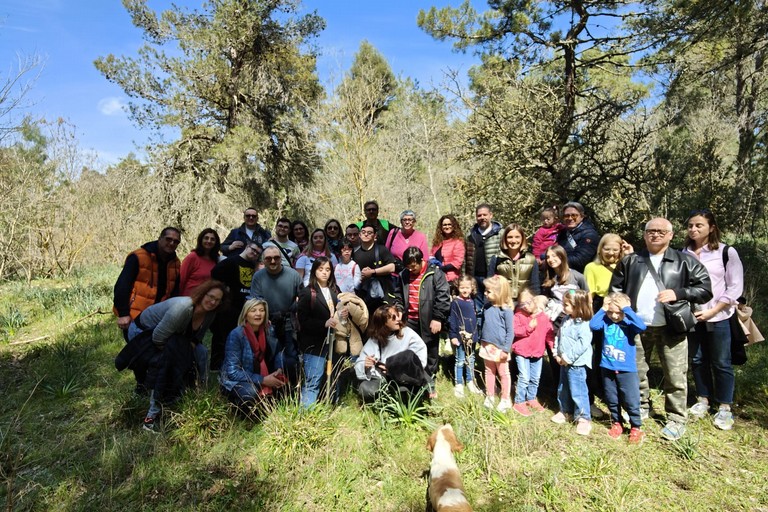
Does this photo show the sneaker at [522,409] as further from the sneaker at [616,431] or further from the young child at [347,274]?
the young child at [347,274]

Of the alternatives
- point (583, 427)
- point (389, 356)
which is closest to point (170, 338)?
point (389, 356)

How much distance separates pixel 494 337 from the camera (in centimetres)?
381

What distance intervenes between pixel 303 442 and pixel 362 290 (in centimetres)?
192

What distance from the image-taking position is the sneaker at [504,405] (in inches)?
143

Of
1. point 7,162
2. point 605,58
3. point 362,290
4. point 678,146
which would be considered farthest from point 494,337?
point 7,162

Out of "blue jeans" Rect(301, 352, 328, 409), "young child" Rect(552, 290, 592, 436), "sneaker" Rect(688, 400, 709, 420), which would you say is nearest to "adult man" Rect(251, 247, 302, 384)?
"blue jeans" Rect(301, 352, 328, 409)

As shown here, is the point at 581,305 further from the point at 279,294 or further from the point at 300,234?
the point at 300,234

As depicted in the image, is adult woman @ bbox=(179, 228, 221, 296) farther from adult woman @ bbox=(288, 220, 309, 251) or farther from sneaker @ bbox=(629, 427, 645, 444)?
sneaker @ bbox=(629, 427, 645, 444)

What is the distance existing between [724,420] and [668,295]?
1.26 metres

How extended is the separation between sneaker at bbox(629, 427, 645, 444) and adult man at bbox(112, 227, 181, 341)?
431 centimetres

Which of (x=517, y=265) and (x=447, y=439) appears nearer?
(x=447, y=439)

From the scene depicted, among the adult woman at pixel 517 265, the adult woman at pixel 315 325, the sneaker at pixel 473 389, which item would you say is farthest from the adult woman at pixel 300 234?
the sneaker at pixel 473 389

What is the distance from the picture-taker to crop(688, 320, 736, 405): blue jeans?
329 cm

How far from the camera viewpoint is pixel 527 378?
3.80 meters
